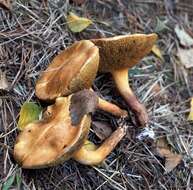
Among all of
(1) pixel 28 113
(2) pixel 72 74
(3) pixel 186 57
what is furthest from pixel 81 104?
(3) pixel 186 57

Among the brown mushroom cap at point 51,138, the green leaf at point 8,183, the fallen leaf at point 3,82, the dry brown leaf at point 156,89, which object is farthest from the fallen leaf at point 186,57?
the green leaf at point 8,183

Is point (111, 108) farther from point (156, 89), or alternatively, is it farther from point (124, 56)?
point (156, 89)

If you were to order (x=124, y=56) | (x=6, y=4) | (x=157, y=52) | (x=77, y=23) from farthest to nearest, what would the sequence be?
(x=157, y=52), (x=77, y=23), (x=6, y=4), (x=124, y=56)

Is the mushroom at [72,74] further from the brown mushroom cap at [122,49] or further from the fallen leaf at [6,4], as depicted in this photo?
the fallen leaf at [6,4]

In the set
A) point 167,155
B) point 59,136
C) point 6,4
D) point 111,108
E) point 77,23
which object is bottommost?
point 167,155

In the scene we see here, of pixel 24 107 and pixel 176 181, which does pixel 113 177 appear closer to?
pixel 176 181
